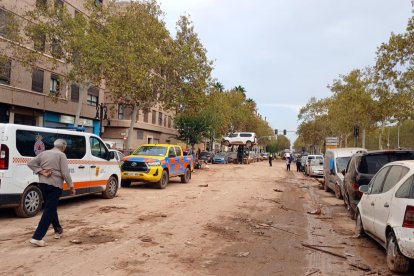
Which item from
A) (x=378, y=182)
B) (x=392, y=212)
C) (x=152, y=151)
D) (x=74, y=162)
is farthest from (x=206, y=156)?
(x=392, y=212)

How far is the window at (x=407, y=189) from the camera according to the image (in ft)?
19.5

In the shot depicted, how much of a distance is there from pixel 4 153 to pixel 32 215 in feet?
5.25

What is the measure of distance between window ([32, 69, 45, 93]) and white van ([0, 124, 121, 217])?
20705mm

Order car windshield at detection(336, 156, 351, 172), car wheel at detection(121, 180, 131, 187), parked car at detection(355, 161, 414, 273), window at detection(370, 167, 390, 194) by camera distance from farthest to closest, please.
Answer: car wheel at detection(121, 180, 131, 187) → car windshield at detection(336, 156, 351, 172) → window at detection(370, 167, 390, 194) → parked car at detection(355, 161, 414, 273)

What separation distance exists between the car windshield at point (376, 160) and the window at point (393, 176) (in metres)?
3.61

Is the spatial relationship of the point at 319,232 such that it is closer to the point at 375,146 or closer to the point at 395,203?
the point at 395,203

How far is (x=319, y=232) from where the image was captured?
912 centimetres

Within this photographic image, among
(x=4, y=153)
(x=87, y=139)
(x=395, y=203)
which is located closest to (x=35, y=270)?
(x=4, y=153)

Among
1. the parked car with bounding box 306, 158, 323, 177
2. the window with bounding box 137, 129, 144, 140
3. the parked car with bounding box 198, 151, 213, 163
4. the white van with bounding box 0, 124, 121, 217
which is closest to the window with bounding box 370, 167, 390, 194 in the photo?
the white van with bounding box 0, 124, 121, 217

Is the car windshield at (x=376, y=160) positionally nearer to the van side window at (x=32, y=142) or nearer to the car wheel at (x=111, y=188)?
the car wheel at (x=111, y=188)

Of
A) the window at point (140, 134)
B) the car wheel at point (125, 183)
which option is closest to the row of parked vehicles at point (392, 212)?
the car wheel at point (125, 183)

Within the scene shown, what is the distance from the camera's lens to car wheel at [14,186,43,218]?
31.4ft

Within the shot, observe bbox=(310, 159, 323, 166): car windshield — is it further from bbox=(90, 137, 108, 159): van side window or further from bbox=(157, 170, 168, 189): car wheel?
bbox=(90, 137, 108, 159): van side window

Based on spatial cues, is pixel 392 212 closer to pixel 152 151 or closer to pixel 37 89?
pixel 152 151
